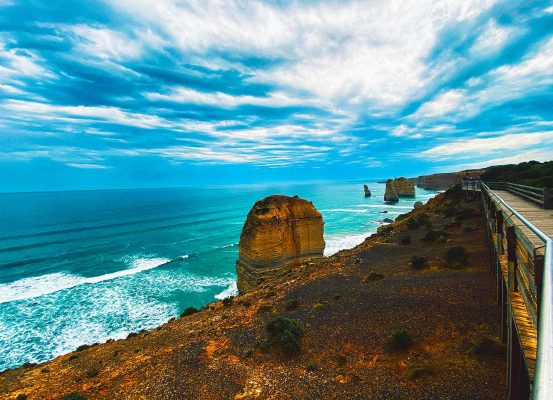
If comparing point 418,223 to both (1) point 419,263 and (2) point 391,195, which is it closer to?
(1) point 419,263

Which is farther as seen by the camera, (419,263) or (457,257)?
(419,263)

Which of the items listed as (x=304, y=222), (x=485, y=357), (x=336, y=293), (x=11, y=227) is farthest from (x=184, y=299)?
(x=11, y=227)

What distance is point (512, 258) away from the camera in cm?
635

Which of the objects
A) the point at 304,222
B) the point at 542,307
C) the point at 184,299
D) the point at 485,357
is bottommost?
the point at 184,299

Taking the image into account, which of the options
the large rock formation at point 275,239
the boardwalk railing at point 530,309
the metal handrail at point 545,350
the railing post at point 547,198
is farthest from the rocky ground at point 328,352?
the large rock formation at point 275,239

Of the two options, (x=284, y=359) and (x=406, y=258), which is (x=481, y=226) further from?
(x=284, y=359)

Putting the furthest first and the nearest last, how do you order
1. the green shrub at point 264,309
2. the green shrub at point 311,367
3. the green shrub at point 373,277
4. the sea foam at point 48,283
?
1. the sea foam at point 48,283
2. the green shrub at point 373,277
3. the green shrub at point 264,309
4. the green shrub at point 311,367

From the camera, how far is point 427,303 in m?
15.6

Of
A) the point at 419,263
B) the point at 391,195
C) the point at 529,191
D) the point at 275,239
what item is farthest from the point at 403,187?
the point at 529,191

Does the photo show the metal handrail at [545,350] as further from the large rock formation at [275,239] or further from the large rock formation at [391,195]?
the large rock formation at [391,195]

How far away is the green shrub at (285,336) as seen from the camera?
13.5 metres

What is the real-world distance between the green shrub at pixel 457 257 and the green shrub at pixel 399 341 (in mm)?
11086

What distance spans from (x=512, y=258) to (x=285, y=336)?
33.7 feet

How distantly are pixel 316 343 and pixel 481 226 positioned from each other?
25.0 meters
